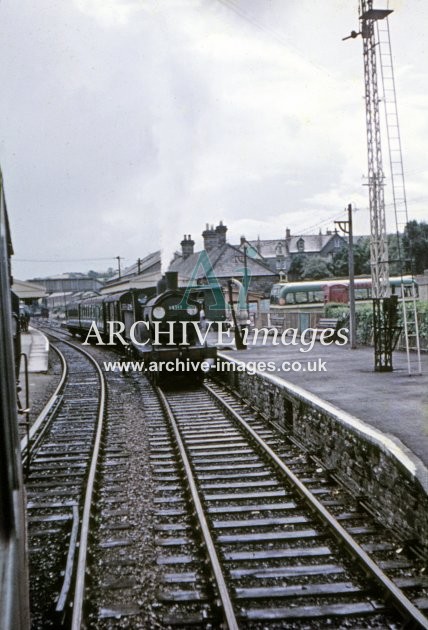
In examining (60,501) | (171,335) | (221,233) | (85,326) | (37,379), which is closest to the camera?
(60,501)

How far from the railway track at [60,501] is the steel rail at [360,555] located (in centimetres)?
220

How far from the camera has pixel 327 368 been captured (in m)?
13.4

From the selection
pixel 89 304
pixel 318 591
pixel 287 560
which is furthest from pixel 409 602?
pixel 89 304

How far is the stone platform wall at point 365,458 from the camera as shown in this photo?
5.00 meters

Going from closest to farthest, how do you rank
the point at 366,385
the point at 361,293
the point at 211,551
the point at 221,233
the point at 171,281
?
the point at 211,551 < the point at 366,385 < the point at 171,281 < the point at 361,293 < the point at 221,233

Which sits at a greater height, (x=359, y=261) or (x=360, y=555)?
(x=359, y=261)

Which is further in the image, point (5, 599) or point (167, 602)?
point (167, 602)

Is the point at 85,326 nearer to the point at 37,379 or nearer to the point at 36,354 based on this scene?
the point at 36,354

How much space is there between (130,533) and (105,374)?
1193 centimetres

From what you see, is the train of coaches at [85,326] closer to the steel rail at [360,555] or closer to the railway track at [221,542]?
the railway track at [221,542]

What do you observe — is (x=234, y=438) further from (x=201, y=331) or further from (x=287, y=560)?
(x=201, y=331)

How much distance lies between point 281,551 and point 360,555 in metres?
0.69

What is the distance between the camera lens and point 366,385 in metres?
10.6

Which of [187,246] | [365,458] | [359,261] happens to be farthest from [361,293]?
[365,458]
